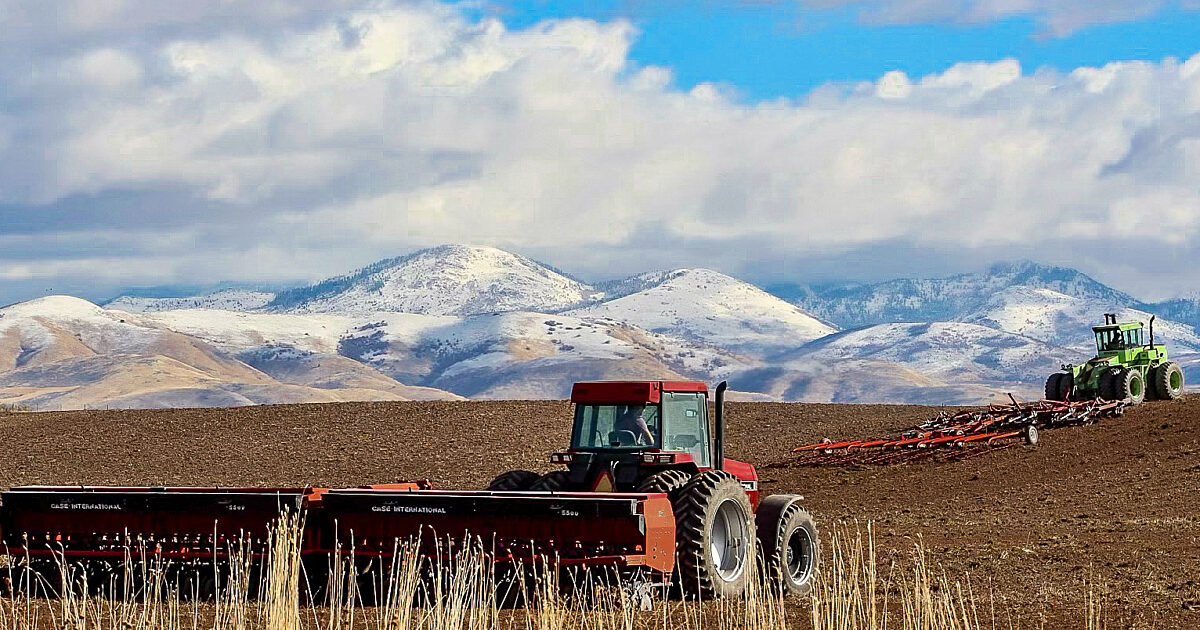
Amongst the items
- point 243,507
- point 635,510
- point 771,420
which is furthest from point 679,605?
point 771,420

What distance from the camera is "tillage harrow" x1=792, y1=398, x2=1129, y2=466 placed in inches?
1201

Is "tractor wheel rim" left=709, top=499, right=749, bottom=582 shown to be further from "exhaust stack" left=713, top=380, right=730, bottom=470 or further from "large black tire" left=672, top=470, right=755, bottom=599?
"exhaust stack" left=713, top=380, right=730, bottom=470

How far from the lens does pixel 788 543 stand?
14.7m

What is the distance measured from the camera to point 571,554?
1271 centimetres

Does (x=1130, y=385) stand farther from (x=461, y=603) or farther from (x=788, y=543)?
(x=461, y=603)

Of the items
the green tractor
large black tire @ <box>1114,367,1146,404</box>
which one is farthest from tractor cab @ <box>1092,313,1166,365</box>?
large black tire @ <box>1114,367,1146,404</box>

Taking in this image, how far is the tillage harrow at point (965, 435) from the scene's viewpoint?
100 ft

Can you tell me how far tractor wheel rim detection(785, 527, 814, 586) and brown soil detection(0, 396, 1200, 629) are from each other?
1506mm

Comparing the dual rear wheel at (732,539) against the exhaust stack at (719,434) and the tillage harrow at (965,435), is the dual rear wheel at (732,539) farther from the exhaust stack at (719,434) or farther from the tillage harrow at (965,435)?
the tillage harrow at (965,435)

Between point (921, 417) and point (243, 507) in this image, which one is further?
point (921, 417)

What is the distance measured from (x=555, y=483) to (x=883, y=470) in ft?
51.6

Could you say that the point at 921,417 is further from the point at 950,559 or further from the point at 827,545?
the point at 950,559

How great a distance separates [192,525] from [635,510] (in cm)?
411

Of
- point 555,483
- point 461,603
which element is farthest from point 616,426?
point 461,603
